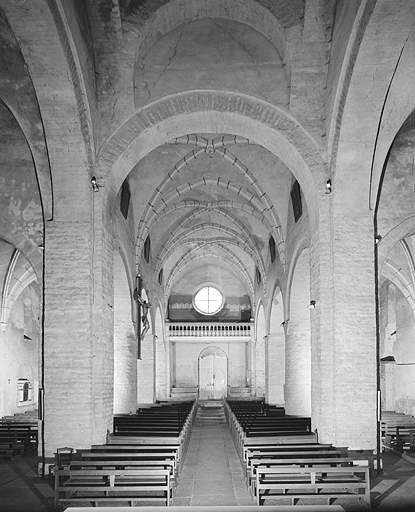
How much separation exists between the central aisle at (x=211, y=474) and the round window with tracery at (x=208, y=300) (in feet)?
51.6

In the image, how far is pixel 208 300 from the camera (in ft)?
127

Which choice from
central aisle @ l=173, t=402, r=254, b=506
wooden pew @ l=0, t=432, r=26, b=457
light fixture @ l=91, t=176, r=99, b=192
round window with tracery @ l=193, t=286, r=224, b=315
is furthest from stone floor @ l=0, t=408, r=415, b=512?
round window with tracery @ l=193, t=286, r=224, b=315

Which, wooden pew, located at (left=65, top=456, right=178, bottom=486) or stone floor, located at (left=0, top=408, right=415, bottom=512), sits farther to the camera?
stone floor, located at (left=0, top=408, right=415, bottom=512)

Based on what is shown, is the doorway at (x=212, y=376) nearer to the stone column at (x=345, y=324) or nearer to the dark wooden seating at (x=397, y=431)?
the dark wooden seating at (x=397, y=431)

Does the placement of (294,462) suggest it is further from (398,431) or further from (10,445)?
(10,445)

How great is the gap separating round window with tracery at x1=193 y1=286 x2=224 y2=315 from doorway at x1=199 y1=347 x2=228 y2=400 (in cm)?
300

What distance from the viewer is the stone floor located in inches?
418

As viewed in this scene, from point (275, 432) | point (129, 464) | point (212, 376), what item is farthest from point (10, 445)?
point (212, 376)

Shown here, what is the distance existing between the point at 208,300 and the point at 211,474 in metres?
25.3

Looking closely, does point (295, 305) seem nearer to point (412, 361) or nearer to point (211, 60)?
point (412, 361)

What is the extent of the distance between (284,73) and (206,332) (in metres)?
24.5

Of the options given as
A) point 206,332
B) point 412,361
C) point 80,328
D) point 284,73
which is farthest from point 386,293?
point 80,328

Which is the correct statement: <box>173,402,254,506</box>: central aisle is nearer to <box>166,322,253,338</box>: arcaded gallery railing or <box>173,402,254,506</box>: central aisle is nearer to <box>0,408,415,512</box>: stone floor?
<box>0,408,415,512</box>: stone floor

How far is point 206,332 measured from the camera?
37.2 m
